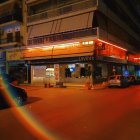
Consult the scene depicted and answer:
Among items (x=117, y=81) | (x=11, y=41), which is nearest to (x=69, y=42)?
(x=117, y=81)

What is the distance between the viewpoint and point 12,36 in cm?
3588

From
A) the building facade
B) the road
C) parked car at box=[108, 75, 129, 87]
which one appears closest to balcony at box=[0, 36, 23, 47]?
the building facade

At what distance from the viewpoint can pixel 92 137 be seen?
23.1 ft

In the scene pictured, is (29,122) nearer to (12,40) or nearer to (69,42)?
(69,42)

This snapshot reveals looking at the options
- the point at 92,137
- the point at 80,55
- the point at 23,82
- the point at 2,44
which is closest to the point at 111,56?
the point at 80,55

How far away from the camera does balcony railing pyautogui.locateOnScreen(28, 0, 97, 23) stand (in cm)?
2761

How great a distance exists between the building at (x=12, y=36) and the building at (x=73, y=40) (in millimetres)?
1474

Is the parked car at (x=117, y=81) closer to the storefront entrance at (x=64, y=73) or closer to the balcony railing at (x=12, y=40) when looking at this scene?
the storefront entrance at (x=64, y=73)

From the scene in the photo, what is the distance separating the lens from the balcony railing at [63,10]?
27609mm

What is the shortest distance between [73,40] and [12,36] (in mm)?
11994

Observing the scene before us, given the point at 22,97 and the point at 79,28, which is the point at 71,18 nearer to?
the point at 79,28

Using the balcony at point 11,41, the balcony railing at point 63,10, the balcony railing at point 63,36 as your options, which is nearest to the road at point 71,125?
the balcony railing at point 63,36

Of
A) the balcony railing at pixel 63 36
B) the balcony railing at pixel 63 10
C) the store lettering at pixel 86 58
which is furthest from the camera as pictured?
the balcony railing at pixel 63 10

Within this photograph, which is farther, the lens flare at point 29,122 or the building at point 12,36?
the building at point 12,36
